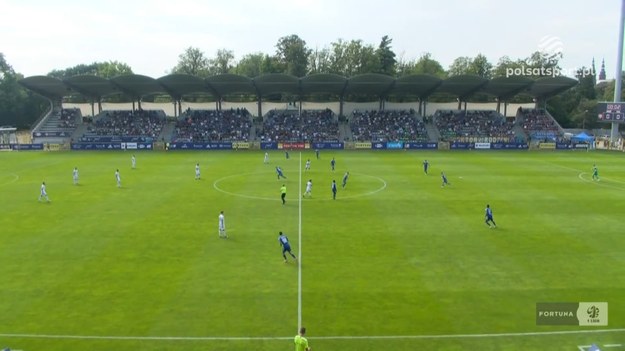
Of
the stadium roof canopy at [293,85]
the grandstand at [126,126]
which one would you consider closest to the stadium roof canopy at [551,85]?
the stadium roof canopy at [293,85]

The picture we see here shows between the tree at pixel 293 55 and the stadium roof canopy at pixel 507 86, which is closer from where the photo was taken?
the stadium roof canopy at pixel 507 86

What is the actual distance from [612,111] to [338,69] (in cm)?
6476

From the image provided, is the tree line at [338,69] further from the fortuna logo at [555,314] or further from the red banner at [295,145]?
the fortuna logo at [555,314]

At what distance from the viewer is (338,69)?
4931 inches

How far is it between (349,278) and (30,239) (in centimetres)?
1758

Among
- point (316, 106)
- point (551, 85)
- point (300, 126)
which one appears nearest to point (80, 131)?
point (300, 126)

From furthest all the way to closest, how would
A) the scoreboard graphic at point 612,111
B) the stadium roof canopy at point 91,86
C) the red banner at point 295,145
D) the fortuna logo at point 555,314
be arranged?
the stadium roof canopy at point 91,86 < the scoreboard graphic at point 612,111 < the red banner at point 295,145 < the fortuna logo at point 555,314

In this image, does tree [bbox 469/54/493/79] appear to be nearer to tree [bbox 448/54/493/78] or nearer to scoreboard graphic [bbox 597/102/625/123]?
tree [bbox 448/54/493/78]

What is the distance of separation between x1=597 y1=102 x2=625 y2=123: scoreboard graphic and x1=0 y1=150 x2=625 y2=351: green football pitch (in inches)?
1570

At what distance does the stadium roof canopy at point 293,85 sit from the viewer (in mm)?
77750

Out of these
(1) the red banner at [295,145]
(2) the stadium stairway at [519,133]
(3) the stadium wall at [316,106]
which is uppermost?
(3) the stadium wall at [316,106]

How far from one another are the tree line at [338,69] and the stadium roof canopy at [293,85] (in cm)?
1376

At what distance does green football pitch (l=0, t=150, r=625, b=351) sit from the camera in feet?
54.5

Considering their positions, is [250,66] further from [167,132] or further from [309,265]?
[309,265]
